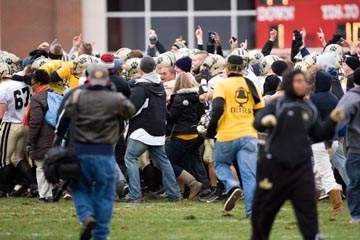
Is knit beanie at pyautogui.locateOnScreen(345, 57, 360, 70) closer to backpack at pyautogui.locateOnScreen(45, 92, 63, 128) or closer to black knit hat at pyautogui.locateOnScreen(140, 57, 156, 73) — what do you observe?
black knit hat at pyautogui.locateOnScreen(140, 57, 156, 73)

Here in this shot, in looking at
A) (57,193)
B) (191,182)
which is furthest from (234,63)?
(57,193)

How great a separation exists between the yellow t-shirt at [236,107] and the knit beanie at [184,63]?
10.0 feet

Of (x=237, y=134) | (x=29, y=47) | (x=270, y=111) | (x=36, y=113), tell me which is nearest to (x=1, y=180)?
(x=36, y=113)

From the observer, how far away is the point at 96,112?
1198 centimetres

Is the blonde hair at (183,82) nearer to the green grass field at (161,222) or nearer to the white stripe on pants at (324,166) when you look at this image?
the green grass field at (161,222)

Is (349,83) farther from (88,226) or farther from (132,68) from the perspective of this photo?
(88,226)

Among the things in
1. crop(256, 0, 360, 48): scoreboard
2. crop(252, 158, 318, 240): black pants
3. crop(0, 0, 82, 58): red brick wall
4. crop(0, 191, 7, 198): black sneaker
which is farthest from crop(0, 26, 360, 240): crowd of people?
crop(0, 0, 82, 58): red brick wall

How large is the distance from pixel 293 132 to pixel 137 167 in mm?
5762

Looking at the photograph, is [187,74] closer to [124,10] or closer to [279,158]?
[279,158]

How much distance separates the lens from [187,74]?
17297 millimetres

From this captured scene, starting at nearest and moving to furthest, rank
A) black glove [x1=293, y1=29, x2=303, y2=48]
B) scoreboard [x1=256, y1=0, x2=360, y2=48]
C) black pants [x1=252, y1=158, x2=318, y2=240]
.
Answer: black pants [x1=252, y1=158, x2=318, y2=240] < black glove [x1=293, y1=29, x2=303, y2=48] < scoreboard [x1=256, y1=0, x2=360, y2=48]

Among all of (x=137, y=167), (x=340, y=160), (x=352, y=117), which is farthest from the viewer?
(x=137, y=167)

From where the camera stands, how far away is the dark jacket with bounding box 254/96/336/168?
11195mm

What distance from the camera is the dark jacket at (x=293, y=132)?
11.2 metres
